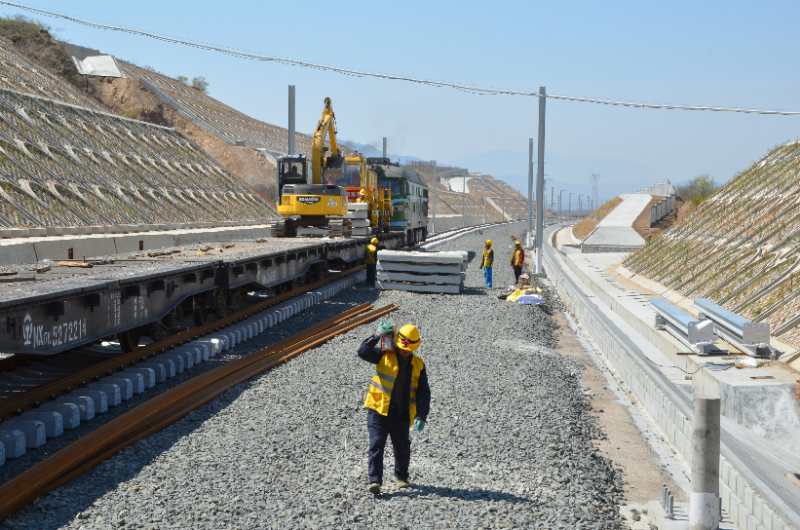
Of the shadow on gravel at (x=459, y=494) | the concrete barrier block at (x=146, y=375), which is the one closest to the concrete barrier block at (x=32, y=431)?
the concrete barrier block at (x=146, y=375)

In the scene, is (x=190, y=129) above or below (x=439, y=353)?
above

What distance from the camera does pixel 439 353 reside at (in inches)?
598

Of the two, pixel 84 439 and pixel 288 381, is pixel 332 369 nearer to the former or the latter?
pixel 288 381

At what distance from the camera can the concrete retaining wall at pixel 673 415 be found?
7.15 m

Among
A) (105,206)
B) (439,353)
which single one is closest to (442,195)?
(105,206)

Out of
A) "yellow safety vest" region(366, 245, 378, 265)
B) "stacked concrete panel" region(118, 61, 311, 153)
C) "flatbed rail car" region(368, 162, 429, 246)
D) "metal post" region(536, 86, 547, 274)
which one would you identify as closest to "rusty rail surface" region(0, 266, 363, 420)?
"yellow safety vest" region(366, 245, 378, 265)

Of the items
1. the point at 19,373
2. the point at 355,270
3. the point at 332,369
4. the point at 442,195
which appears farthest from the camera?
the point at 442,195

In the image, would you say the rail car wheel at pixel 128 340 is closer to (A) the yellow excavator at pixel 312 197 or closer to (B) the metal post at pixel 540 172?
(A) the yellow excavator at pixel 312 197

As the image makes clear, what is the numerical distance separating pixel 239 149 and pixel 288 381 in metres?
67.0

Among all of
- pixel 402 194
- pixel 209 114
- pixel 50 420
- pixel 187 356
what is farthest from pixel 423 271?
pixel 209 114

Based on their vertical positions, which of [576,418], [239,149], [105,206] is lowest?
[576,418]

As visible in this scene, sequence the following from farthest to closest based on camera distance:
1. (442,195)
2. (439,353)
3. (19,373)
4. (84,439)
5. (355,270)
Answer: (442,195) < (355,270) < (439,353) < (19,373) < (84,439)

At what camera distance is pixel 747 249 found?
67.7ft

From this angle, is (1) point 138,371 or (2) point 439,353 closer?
(1) point 138,371
